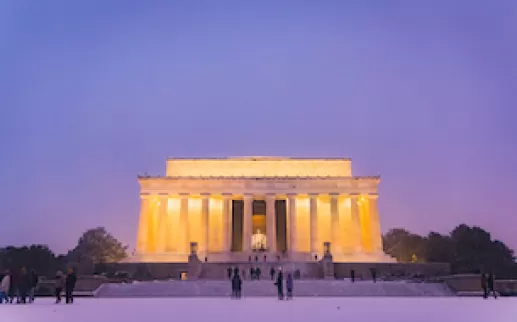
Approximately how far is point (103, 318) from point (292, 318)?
571 cm

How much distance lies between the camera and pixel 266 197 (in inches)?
2813

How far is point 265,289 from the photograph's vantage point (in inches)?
1570

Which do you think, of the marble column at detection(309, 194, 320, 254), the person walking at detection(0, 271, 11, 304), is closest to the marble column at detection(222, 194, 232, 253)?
the marble column at detection(309, 194, 320, 254)

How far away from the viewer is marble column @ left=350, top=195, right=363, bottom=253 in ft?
232

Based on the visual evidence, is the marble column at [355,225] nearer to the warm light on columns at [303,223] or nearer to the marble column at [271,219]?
the warm light on columns at [303,223]

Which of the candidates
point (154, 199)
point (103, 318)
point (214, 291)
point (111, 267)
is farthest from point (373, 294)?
point (154, 199)

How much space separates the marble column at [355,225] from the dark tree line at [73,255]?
28590mm

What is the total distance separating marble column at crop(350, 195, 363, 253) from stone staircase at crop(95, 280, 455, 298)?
28.8 metres

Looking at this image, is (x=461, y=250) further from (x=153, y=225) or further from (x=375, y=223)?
(x=153, y=225)

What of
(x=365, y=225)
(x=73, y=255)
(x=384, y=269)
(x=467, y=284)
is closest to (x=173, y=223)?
(x=365, y=225)

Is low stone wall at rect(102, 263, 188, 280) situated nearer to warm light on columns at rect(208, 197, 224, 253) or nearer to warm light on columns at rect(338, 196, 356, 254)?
warm light on columns at rect(208, 197, 224, 253)

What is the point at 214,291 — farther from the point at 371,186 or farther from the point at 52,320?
the point at 371,186

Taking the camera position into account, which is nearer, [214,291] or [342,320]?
[342,320]

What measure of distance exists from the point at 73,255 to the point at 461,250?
5814 cm
